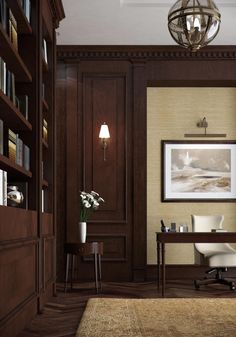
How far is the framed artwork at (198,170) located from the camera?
26.9 ft

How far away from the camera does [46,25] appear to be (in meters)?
5.21

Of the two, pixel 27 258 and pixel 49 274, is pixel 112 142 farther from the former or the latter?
pixel 27 258

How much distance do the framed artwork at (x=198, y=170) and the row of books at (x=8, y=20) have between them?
447 cm

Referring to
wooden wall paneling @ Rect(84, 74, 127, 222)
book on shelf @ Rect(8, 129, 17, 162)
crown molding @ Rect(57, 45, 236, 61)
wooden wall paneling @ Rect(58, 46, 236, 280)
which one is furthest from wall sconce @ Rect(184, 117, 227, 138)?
book on shelf @ Rect(8, 129, 17, 162)

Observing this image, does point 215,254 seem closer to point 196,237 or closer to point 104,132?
point 196,237

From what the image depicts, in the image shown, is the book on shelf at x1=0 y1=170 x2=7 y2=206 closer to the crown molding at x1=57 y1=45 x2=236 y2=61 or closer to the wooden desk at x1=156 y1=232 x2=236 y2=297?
the wooden desk at x1=156 y1=232 x2=236 y2=297

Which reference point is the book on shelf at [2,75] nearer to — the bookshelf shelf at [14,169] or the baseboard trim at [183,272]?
the bookshelf shelf at [14,169]

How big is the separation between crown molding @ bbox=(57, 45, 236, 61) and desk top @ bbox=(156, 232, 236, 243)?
238 cm

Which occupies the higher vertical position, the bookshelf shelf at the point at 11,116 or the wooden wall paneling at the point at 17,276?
the bookshelf shelf at the point at 11,116

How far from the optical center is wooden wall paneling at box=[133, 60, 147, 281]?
7137 mm

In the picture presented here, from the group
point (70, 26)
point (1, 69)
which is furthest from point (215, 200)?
point (1, 69)

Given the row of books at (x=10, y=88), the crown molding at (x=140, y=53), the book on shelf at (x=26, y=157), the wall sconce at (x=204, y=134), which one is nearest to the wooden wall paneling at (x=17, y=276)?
the book on shelf at (x=26, y=157)

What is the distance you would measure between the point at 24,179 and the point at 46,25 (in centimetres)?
144

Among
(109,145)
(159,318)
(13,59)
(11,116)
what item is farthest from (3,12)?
(109,145)
